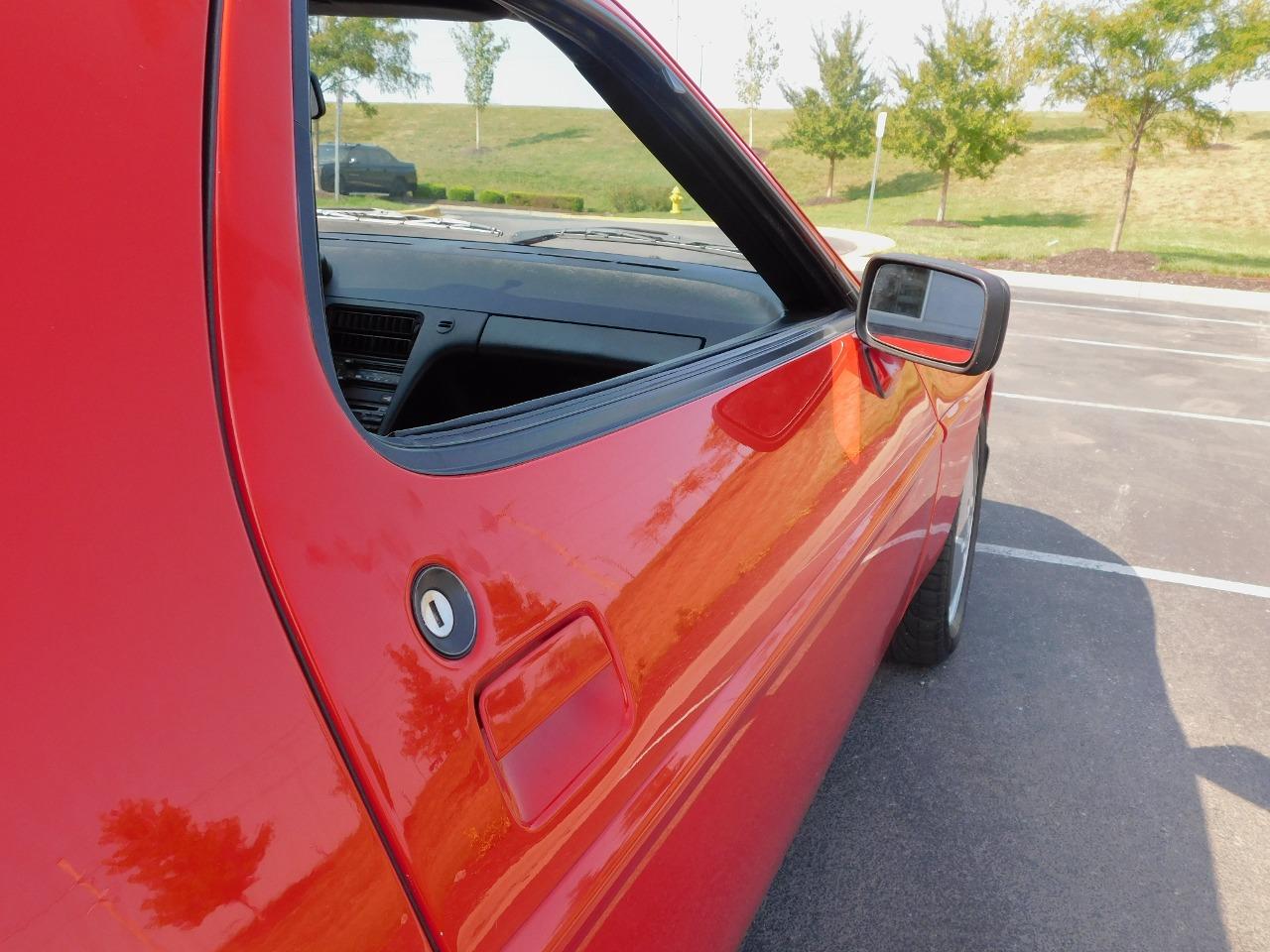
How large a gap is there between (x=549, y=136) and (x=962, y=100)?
30.4m

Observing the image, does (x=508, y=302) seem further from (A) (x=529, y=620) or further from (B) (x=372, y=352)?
(A) (x=529, y=620)

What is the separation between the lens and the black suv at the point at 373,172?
202 centimetres

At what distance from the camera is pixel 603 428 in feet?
3.90

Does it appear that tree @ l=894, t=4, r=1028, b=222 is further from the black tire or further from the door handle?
the door handle

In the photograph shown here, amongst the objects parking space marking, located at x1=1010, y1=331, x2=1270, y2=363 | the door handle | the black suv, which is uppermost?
the black suv

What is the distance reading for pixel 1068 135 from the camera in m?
49.2

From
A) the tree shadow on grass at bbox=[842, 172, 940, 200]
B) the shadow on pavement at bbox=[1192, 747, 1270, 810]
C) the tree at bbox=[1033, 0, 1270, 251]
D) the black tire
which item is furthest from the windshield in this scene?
the tree shadow on grass at bbox=[842, 172, 940, 200]

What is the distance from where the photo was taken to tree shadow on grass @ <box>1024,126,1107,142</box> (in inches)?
1848

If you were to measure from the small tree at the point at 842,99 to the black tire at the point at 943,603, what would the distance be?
1358 inches

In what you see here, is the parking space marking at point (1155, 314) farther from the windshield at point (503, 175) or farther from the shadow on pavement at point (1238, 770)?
the windshield at point (503, 175)

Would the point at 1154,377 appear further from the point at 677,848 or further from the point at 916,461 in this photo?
the point at 677,848

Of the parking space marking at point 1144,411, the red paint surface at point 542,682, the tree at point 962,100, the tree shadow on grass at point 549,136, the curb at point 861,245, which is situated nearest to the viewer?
the red paint surface at point 542,682

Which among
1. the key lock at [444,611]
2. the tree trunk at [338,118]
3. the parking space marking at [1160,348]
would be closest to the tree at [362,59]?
the tree trunk at [338,118]

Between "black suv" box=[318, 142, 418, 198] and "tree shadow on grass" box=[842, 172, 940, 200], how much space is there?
39.6 metres
